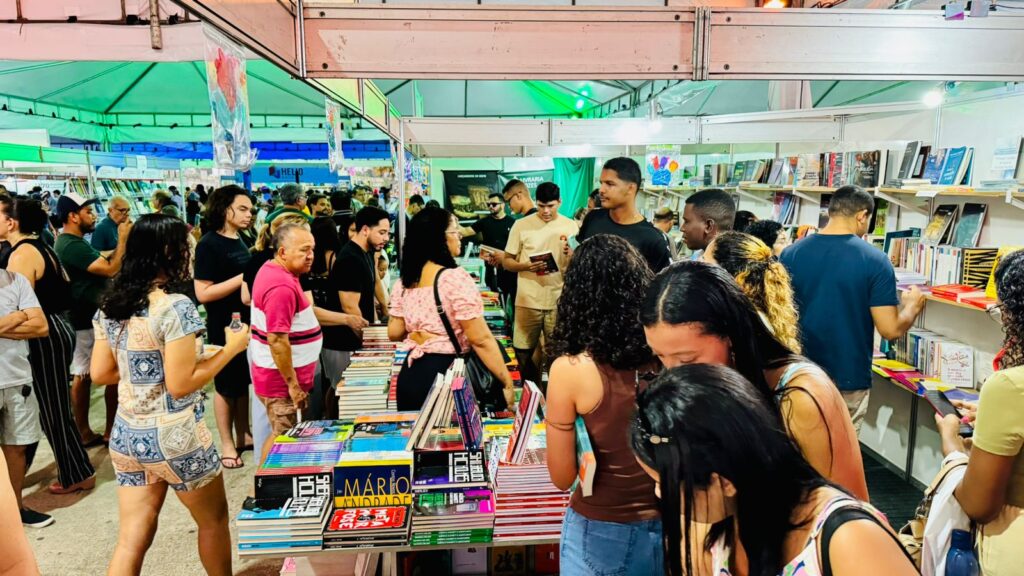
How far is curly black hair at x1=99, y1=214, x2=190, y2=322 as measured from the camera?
224cm

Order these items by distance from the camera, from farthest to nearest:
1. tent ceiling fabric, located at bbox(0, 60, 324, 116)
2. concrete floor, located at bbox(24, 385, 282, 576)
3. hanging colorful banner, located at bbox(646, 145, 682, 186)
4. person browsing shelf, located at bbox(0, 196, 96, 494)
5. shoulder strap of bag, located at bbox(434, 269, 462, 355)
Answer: tent ceiling fabric, located at bbox(0, 60, 324, 116) → hanging colorful banner, located at bbox(646, 145, 682, 186) → person browsing shelf, located at bbox(0, 196, 96, 494) → concrete floor, located at bbox(24, 385, 282, 576) → shoulder strap of bag, located at bbox(434, 269, 462, 355)

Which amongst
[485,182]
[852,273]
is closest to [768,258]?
[852,273]

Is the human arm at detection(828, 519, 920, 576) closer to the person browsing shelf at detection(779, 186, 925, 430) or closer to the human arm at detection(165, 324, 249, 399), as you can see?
the human arm at detection(165, 324, 249, 399)

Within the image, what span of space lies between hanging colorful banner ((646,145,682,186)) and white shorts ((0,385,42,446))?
19.4 ft

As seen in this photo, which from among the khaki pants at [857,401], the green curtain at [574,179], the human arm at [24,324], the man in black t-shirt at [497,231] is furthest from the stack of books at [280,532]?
the green curtain at [574,179]

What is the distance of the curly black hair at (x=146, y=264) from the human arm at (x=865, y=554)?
2.30 metres

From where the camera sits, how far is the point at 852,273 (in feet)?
9.84

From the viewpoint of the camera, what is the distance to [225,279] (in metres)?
3.89

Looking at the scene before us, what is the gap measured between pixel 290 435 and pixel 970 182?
411 centimetres

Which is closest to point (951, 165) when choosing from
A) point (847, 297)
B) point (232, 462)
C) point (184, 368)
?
point (847, 297)

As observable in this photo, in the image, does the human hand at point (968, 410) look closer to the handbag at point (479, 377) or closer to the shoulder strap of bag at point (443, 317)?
the handbag at point (479, 377)

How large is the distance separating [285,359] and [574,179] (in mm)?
10232

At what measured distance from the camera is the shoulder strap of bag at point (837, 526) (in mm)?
860

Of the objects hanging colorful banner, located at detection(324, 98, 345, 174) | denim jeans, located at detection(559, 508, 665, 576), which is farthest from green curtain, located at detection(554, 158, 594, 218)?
denim jeans, located at detection(559, 508, 665, 576)
